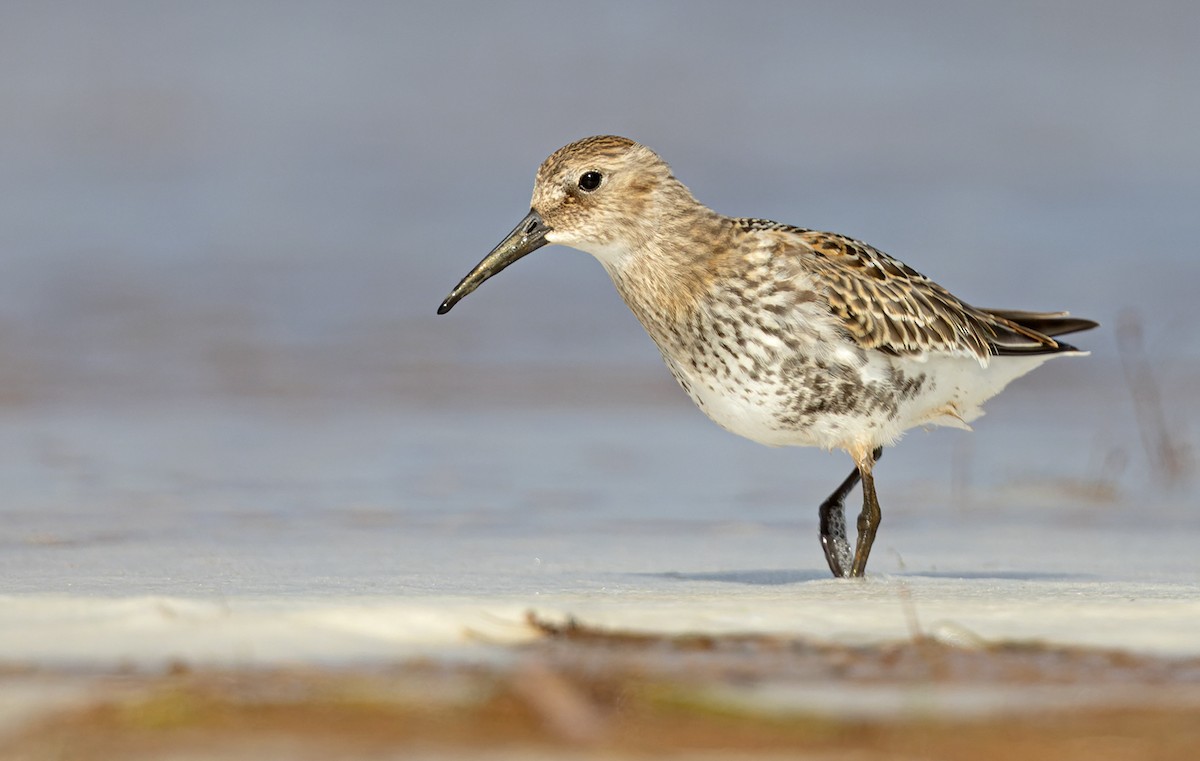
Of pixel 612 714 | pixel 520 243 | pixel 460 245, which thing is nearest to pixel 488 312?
pixel 460 245

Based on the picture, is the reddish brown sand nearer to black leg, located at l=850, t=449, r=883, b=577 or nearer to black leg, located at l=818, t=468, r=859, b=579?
black leg, located at l=850, t=449, r=883, b=577

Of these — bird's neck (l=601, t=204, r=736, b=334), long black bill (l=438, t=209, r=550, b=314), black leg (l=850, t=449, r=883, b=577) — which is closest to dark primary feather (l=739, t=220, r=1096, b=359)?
bird's neck (l=601, t=204, r=736, b=334)

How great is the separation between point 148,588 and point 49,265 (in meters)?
8.30

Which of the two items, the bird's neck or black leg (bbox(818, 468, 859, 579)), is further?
black leg (bbox(818, 468, 859, 579))

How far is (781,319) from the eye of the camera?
19.4 ft

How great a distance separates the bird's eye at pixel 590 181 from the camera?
628 centimetres

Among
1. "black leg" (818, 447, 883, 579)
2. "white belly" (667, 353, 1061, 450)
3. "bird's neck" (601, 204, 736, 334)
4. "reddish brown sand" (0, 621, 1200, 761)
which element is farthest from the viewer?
"black leg" (818, 447, 883, 579)

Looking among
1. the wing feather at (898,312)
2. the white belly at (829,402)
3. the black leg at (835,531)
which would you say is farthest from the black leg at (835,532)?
the wing feather at (898,312)

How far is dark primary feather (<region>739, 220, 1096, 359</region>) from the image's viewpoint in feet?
19.9

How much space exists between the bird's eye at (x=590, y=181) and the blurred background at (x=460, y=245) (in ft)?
4.96

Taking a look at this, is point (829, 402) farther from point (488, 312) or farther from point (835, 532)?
point (488, 312)

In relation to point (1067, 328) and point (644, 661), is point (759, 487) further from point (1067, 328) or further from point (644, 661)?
point (644, 661)

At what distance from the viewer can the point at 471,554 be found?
20.2 ft

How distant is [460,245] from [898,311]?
8279 millimetres
